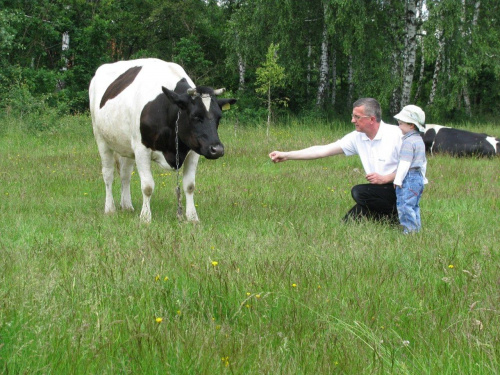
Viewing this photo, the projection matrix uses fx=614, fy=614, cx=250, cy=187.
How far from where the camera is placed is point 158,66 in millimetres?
7949

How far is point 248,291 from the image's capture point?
3.82 meters

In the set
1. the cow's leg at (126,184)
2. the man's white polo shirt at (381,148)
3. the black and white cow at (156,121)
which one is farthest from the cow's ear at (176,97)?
the cow's leg at (126,184)

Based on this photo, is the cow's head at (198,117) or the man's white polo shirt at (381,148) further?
the cow's head at (198,117)

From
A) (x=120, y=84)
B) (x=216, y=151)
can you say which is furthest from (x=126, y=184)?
(x=216, y=151)

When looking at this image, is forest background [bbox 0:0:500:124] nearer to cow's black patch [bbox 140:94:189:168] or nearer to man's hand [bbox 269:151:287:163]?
cow's black patch [bbox 140:94:189:168]

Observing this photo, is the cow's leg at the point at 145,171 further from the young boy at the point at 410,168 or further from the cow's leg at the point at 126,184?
the young boy at the point at 410,168

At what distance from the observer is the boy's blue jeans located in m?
6.15

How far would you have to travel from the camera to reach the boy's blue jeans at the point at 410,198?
615 centimetres

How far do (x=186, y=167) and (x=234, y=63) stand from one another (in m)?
21.7

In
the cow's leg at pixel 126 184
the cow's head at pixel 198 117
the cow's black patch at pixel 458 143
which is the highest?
the cow's head at pixel 198 117

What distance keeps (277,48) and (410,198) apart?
13.8 metres

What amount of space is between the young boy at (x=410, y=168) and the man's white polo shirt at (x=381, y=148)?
11.3 inches

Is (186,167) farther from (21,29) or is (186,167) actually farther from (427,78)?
(427,78)

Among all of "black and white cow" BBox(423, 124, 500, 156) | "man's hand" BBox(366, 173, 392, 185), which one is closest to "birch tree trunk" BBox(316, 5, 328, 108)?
"black and white cow" BBox(423, 124, 500, 156)
